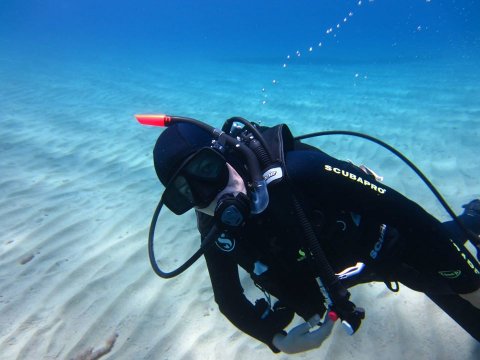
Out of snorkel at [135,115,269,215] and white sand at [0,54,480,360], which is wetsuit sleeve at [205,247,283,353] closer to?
snorkel at [135,115,269,215]

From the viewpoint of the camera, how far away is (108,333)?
10.5ft

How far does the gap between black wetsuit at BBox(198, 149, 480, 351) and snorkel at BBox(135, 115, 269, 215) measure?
0.13 m

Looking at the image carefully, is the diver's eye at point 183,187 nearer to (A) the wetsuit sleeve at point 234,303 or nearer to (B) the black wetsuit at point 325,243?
(B) the black wetsuit at point 325,243

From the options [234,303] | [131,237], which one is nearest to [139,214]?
[131,237]

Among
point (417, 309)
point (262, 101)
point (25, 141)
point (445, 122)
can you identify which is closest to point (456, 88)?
point (445, 122)

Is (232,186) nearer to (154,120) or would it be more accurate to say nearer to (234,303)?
(154,120)

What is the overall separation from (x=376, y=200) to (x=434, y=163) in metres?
6.00

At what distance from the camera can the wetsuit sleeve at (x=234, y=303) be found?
211 cm

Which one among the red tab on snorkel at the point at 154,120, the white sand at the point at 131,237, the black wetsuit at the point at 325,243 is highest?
the red tab on snorkel at the point at 154,120

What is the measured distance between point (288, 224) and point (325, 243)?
342 millimetres

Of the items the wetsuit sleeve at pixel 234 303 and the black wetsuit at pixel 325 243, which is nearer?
the black wetsuit at pixel 325 243

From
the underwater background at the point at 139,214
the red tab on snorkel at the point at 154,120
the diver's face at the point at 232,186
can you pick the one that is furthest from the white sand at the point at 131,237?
the red tab on snorkel at the point at 154,120

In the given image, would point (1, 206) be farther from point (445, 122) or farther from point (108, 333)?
point (445, 122)

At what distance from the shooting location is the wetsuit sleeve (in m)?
2.11
